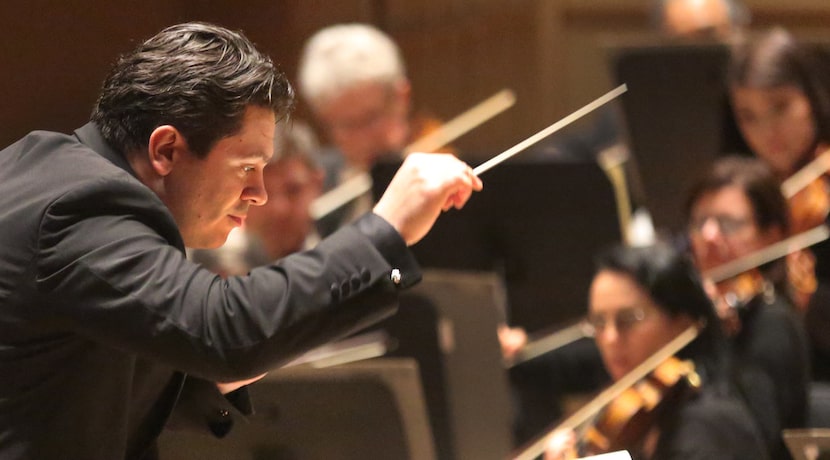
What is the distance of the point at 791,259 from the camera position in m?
2.23

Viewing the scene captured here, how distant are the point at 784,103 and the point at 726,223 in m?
0.28

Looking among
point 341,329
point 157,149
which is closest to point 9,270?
point 157,149

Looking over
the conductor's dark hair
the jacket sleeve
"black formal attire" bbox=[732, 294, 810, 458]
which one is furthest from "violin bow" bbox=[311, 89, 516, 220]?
the jacket sleeve

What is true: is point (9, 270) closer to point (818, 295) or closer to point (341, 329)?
point (341, 329)

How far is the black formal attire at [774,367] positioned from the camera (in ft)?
6.40

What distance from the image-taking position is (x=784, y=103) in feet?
7.77

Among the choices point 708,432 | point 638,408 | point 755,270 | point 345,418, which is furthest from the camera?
point 755,270

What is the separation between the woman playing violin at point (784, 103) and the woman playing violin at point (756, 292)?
0.08 meters

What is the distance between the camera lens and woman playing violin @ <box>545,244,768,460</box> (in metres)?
1.74

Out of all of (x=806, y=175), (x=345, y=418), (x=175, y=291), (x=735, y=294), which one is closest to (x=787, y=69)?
A: (x=806, y=175)

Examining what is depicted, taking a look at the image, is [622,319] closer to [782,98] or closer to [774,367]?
[774,367]

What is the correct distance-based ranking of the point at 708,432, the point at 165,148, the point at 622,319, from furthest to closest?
the point at 622,319 → the point at 708,432 → the point at 165,148

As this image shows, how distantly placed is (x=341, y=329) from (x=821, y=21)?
333cm

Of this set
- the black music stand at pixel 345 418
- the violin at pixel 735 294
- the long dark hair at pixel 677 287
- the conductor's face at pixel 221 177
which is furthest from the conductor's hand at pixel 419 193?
the violin at pixel 735 294
